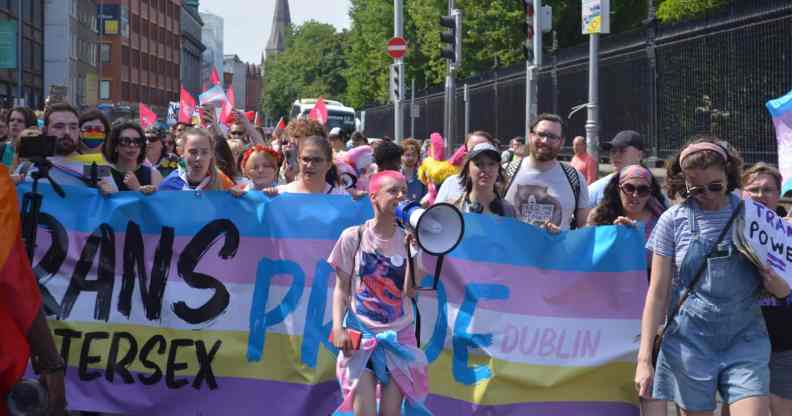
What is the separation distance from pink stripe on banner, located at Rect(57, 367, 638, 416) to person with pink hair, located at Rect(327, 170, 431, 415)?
1.04 metres

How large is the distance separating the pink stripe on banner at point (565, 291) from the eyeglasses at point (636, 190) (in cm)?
44

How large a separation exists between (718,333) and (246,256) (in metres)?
2.89

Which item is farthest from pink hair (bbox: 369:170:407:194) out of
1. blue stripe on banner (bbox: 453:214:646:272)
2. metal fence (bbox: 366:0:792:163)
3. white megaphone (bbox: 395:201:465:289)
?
metal fence (bbox: 366:0:792:163)

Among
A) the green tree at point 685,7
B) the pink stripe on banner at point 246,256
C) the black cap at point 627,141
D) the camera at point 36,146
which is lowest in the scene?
the pink stripe on banner at point 246,256

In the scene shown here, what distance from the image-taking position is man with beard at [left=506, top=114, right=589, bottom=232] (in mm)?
7082

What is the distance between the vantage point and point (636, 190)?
638 cm

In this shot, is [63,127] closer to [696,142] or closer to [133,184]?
[133,184]

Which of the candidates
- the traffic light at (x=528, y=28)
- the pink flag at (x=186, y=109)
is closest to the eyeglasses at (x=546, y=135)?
the pink flag at (x=186, y=109)

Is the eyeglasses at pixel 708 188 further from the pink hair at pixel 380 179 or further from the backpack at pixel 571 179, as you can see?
the backpack at pixel 571 179

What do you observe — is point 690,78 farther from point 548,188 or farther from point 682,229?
point 682,229

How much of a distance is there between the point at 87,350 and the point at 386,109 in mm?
53360

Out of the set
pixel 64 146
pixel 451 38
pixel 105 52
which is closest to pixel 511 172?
pixel 64 146

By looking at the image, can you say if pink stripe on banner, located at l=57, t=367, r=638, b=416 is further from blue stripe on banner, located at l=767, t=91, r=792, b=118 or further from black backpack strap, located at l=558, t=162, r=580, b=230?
blue stripe on banner, located at l=767, t=91, r=792, b=118

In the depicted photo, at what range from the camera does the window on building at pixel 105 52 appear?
4218 inches
